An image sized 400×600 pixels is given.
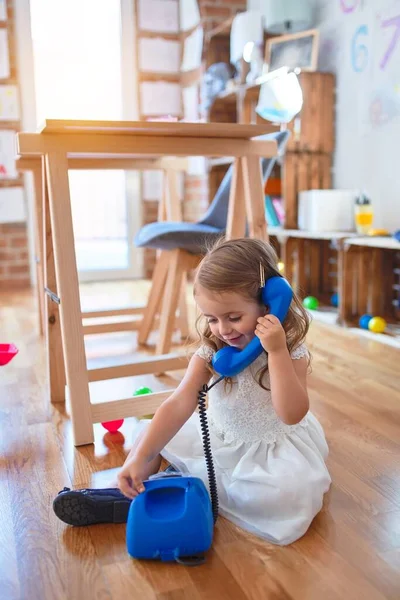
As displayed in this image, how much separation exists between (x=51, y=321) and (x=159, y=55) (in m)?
3.06

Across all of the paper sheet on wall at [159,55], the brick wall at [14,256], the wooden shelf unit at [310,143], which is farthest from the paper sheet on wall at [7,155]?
the wooden shelf unit at [310,143]

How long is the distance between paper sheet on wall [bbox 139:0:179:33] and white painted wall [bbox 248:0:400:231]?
1355mm

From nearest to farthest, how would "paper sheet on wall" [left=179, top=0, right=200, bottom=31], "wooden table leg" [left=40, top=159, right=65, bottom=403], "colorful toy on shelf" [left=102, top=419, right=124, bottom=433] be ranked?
"colorful toy on shelf" [left=102, top=419, right=124, bottom=433] < "wooden table leg" [left=40, top=159, right=65, bottom=403] < "paper sheet on wall" [left=179, top=0, right=200, bottom=31]

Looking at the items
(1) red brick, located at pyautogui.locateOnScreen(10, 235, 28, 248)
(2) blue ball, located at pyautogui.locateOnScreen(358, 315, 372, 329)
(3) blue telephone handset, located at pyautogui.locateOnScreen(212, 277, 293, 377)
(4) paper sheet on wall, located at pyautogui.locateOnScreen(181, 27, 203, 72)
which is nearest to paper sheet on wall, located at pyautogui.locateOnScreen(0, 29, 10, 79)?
(1) red brick, located at pyautogui.locateOnScreen(10, 235, 28, 248)

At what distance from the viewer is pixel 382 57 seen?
260 cm

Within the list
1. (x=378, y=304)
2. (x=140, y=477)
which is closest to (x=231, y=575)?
(x=140, y=477)

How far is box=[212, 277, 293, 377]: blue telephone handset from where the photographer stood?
0.96 m

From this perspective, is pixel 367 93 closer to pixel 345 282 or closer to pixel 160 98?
pixel 345 282

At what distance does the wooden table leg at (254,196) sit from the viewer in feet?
5.17

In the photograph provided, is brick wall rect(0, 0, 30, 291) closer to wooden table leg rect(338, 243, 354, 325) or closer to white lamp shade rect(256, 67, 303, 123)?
white lamp shade rect(256, 67, 303, 123)

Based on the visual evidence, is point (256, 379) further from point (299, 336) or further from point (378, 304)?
point (378, 304)

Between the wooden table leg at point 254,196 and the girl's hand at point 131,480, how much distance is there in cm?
81

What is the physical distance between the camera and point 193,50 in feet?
12.7

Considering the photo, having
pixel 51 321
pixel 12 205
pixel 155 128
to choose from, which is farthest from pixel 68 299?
pixel 12 205
